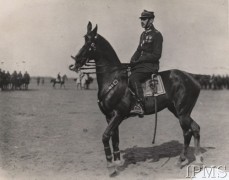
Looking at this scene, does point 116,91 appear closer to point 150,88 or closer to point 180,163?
point 150,88

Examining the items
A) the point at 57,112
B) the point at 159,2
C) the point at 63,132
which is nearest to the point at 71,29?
the point at 159,2

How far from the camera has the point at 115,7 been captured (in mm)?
8023

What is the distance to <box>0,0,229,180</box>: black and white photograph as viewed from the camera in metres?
6.35

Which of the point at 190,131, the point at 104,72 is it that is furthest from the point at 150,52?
the point at 190,131

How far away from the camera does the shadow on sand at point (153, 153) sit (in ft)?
23.0

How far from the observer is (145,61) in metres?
6.48

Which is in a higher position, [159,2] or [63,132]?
[159,2]

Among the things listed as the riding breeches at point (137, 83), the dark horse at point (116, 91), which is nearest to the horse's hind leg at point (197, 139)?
the dark horse at point (116, 91)

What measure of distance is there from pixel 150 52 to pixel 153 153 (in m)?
2.37

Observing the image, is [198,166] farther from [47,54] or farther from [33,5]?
[33,5]

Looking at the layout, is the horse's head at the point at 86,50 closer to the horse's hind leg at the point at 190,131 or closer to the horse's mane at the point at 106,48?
the horse's mane at the point at 106,48

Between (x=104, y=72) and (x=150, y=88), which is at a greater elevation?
(x=104, y=72)

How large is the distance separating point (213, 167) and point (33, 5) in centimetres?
567

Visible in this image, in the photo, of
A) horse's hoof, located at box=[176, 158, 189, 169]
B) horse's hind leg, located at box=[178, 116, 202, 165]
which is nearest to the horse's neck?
horse's hind leg, located at box=[178, 116, 202, 165]
